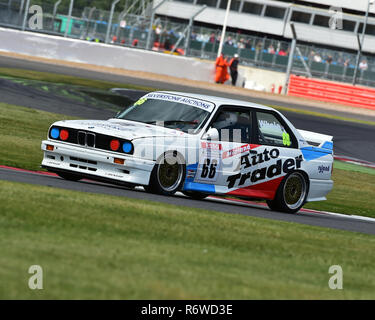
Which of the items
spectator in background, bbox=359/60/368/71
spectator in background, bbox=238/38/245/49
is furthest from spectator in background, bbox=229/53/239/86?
spectator in background, bbox=359/60/368/71

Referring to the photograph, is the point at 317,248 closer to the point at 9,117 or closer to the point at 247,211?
the point at 247,211

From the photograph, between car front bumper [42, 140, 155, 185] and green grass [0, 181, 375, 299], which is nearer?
green grass [0, 181, 375, 299]

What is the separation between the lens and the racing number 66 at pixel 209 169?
10.8 meters

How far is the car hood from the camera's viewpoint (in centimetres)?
1015

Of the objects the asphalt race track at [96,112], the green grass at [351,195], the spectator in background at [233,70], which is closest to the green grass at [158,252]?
the green grass at [351,195]

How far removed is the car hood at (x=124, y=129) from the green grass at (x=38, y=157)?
165cm

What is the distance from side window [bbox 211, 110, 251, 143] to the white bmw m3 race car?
0.01m

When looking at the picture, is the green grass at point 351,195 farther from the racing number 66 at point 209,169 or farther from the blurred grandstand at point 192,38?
the blurred grandstand at point 192,38

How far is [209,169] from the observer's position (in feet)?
35.6

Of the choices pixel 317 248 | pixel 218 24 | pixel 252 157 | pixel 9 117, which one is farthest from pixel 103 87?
pixel 218 24

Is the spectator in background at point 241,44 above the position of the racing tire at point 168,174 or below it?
above

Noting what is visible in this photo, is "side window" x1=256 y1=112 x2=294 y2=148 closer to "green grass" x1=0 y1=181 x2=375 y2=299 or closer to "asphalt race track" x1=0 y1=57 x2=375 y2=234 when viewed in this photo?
"asphalt race track" x1=0 y1=57 x2=375 y2=234

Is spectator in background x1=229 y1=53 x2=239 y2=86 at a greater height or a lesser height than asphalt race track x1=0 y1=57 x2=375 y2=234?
greater

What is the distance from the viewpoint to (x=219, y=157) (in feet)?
35.9
